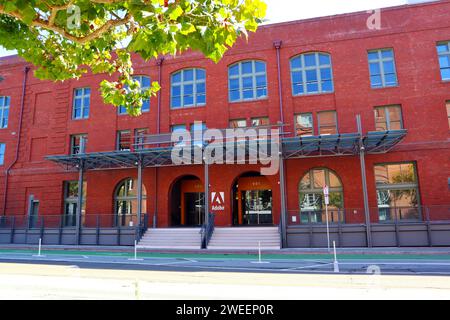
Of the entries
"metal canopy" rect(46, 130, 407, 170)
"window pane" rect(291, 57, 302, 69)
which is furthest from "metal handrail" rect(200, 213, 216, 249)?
"window pane" rect(291, 57, 302, 69)

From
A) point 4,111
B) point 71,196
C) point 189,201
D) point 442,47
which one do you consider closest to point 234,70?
point 189,201

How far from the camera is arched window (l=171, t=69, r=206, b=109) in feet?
82.4

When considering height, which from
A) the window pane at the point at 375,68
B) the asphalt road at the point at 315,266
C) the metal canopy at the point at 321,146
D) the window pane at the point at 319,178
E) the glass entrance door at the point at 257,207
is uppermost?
the window pane at the point at 375,68

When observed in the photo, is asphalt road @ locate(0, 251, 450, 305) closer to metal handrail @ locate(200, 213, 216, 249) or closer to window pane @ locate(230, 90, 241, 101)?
metal handrail @ locate(200, 213, 216, 249)

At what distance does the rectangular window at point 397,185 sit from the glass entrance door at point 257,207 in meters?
7.15

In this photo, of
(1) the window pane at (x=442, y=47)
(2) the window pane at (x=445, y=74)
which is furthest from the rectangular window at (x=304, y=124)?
(1) the window pane at (x=442, y=47)

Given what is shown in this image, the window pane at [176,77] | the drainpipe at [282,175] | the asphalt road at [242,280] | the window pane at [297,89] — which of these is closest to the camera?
the asphalt road at [242,280]

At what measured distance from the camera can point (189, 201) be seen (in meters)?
26.2

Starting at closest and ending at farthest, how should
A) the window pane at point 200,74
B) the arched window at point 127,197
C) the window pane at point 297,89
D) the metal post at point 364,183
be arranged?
1. the metal post at point 364,183
2. the window pane at point 297,89
3. the arched window at point 127,197
4. the window pane at point 200,74

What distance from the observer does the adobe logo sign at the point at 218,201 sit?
22.8 meters

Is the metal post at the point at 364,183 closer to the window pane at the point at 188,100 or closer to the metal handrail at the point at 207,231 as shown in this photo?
the metal handrail at the point at 207,231

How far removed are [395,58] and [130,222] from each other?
65.9 feet

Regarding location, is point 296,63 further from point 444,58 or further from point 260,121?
point 444,58

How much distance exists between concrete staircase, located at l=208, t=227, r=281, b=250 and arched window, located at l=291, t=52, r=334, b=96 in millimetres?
9451
